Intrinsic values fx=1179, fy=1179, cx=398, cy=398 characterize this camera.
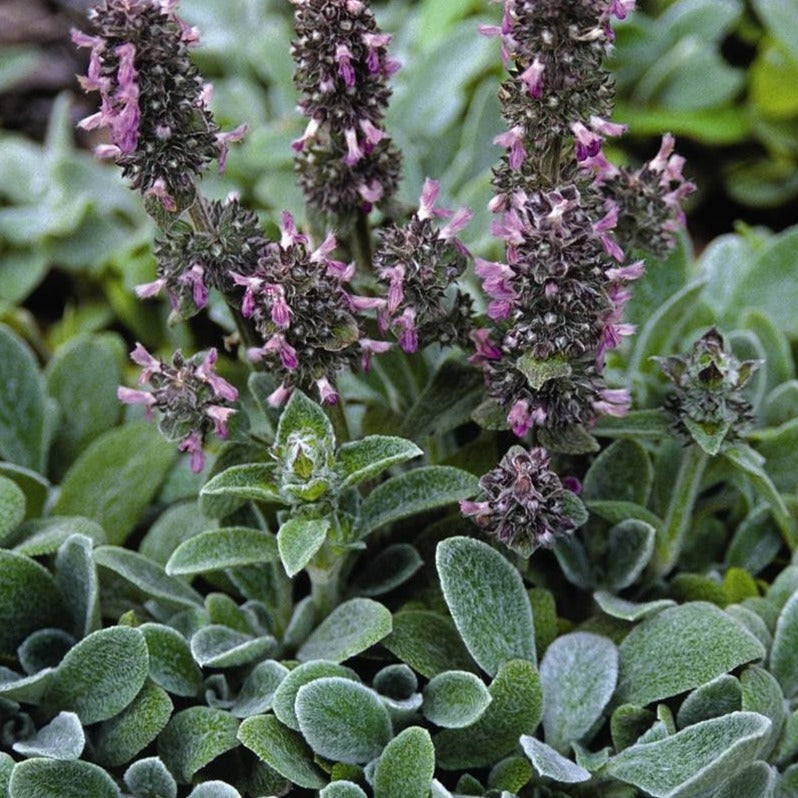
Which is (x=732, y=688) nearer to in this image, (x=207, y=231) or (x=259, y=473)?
(x=259, y=473)

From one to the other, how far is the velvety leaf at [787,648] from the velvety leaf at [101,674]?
42.0 inches

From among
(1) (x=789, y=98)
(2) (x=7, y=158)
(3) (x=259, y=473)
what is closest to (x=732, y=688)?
(3) (x=259, y=473)

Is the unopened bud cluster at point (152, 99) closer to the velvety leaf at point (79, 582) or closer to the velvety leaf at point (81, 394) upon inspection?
the velvety leaf at point (79, 582)

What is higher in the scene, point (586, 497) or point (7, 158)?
point (7, 158)

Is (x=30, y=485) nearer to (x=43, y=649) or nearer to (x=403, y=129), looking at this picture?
(x=43, y=649)

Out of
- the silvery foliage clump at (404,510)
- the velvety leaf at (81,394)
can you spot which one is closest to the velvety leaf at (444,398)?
the silvery foliage clump at (404,510)

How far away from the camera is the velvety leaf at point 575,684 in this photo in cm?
196

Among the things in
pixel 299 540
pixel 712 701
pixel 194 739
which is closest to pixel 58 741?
pixel 194 739

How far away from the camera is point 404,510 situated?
6.40 feet

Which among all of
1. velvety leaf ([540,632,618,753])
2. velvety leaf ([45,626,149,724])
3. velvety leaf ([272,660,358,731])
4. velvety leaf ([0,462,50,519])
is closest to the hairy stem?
velvety leaf ([540,632,618,753])

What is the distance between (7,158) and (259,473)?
6.68ft

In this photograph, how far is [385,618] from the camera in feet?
6.21

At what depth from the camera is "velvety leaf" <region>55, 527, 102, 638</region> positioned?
A: 203cm

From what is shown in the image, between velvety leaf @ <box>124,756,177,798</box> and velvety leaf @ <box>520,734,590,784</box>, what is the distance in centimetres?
56
